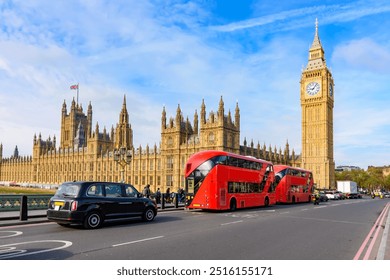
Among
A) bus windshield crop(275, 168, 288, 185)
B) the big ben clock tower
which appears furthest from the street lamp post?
the big ben clock tower

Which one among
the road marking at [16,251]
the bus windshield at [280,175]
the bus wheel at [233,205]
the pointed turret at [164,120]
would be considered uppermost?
the pointed turret at [164,120]

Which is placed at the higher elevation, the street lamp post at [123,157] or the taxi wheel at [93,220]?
the street lamp post at [123,157]

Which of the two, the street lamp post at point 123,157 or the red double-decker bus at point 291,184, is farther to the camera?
the red double-decker bus at point 291,184

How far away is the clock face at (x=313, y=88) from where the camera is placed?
99688 mm

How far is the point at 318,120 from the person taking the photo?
99750 mm

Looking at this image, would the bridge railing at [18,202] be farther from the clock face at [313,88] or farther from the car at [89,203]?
the clock face at [313,88]

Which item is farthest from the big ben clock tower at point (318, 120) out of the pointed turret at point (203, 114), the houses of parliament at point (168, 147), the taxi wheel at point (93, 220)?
the taxi wheel at point (93, 220)

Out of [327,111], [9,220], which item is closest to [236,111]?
[327,111]

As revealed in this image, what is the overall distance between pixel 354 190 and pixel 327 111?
115 feet

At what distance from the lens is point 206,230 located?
45.0 ft

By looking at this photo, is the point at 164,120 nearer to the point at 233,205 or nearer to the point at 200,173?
the point at 233,205

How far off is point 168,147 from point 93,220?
58.5 m

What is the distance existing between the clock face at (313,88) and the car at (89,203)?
9358 centimetres

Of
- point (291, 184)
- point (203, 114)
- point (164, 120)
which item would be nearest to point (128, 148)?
point (164, 120)
